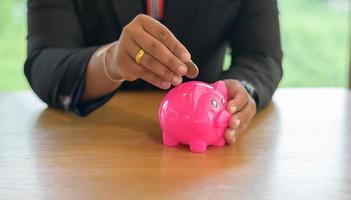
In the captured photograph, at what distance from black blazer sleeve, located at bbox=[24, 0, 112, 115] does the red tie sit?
0.42 ft

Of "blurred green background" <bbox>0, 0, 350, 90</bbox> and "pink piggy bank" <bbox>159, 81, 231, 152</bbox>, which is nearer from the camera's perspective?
"pink piggy bank" <bbox>159, 81, 231, 152</bbox>

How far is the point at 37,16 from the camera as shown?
783 mm

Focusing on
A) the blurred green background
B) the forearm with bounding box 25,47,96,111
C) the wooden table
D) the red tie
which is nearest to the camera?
the wooden table

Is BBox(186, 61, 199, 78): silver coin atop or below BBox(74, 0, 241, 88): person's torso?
atop

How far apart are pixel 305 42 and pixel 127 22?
1.68 metres

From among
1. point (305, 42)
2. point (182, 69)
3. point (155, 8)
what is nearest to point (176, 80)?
point (182, 69)

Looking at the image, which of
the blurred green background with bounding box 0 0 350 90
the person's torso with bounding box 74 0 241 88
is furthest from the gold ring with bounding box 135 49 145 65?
the blurred green background with bounding box 0 0 350 90

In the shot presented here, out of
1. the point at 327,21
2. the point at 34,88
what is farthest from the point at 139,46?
the point at 327,21

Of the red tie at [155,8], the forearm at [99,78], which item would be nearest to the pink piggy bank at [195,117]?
the forearm at [99,78]

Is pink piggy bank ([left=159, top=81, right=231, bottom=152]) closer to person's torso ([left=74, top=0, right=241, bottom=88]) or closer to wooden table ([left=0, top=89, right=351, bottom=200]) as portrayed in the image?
wooden table ([left=0, top=89, right=351, bottom=200])

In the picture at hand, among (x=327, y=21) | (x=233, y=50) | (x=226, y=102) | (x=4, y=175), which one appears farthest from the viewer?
(x=327, y=21)

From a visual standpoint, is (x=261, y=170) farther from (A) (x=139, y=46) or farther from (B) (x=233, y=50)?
(B) (x=233, y=50)

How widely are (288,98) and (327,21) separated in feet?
5.45

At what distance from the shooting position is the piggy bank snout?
0.56 meters
